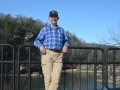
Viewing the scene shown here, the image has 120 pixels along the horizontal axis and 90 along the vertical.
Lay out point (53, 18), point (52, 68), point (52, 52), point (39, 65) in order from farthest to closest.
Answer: point (39, 65) → point (52, 68) → point (52, 52) → point (53, 18)

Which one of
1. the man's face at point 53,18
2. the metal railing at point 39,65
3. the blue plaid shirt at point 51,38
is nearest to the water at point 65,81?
the metal railing at point 39,65

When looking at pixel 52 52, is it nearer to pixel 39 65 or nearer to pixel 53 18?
pixel 53 18

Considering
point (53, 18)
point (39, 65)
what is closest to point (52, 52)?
point (53, 18)

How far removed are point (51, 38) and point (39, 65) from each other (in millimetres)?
1608

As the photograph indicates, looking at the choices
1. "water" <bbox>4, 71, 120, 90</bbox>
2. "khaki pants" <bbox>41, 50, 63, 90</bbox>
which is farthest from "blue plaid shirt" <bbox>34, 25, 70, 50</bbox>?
"water" <bbox>4, 71, 120, 90</bbox>

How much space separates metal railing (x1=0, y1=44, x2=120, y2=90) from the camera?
9.23 metres

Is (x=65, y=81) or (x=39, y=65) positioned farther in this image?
(x=65, y=81)

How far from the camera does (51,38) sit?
8398mm

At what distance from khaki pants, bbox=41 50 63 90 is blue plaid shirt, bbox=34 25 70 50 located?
0.15m

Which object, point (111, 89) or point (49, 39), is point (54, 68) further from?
point (111, 89)

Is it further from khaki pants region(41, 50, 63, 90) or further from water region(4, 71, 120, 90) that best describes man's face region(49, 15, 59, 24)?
water region(4, 71, 120, 90)

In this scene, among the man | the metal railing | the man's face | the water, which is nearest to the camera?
the man's face

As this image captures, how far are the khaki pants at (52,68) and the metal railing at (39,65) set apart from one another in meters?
0.87

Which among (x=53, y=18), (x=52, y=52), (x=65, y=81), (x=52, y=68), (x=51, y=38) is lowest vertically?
(x=65, y=81)
